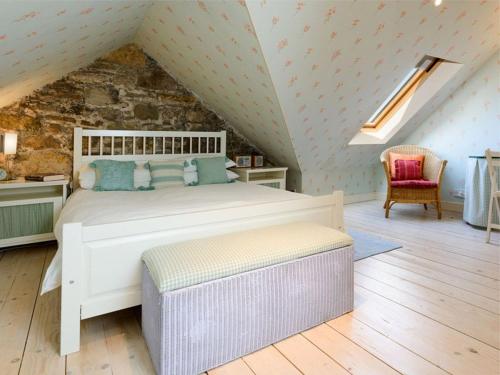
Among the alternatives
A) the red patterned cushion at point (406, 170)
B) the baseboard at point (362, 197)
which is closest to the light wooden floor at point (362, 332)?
the red patterned cushion at point (406, 170)

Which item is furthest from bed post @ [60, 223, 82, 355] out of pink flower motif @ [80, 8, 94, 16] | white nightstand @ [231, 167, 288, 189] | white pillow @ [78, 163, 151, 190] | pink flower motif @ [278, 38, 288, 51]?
white nightstand @ [231, 167, 288, 189]

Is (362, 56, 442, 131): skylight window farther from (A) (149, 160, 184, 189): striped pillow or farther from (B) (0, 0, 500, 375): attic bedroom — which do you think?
(A) (149, 160, 184, 189): striped pillow

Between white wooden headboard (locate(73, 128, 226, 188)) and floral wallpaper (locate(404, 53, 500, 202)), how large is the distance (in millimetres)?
3183

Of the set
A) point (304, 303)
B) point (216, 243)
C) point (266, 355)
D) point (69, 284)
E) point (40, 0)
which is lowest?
point (266, 355)

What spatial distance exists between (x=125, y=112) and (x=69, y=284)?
8.41 ft

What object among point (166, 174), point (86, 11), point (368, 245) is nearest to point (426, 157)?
point (368, 245)

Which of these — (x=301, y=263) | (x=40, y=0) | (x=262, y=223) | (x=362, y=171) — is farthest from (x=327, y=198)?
(x=362, y=171)

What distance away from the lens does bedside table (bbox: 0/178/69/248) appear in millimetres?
2719

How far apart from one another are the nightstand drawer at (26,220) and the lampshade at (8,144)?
0.48 m

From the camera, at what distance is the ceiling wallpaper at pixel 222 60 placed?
248 cm

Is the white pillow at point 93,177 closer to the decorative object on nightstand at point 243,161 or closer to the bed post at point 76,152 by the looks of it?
the bed post at point 76,152

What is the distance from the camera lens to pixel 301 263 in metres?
1.72

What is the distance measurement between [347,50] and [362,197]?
3.16 metres

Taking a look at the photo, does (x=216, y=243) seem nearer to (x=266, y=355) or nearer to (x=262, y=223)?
(x=262, y=223)
